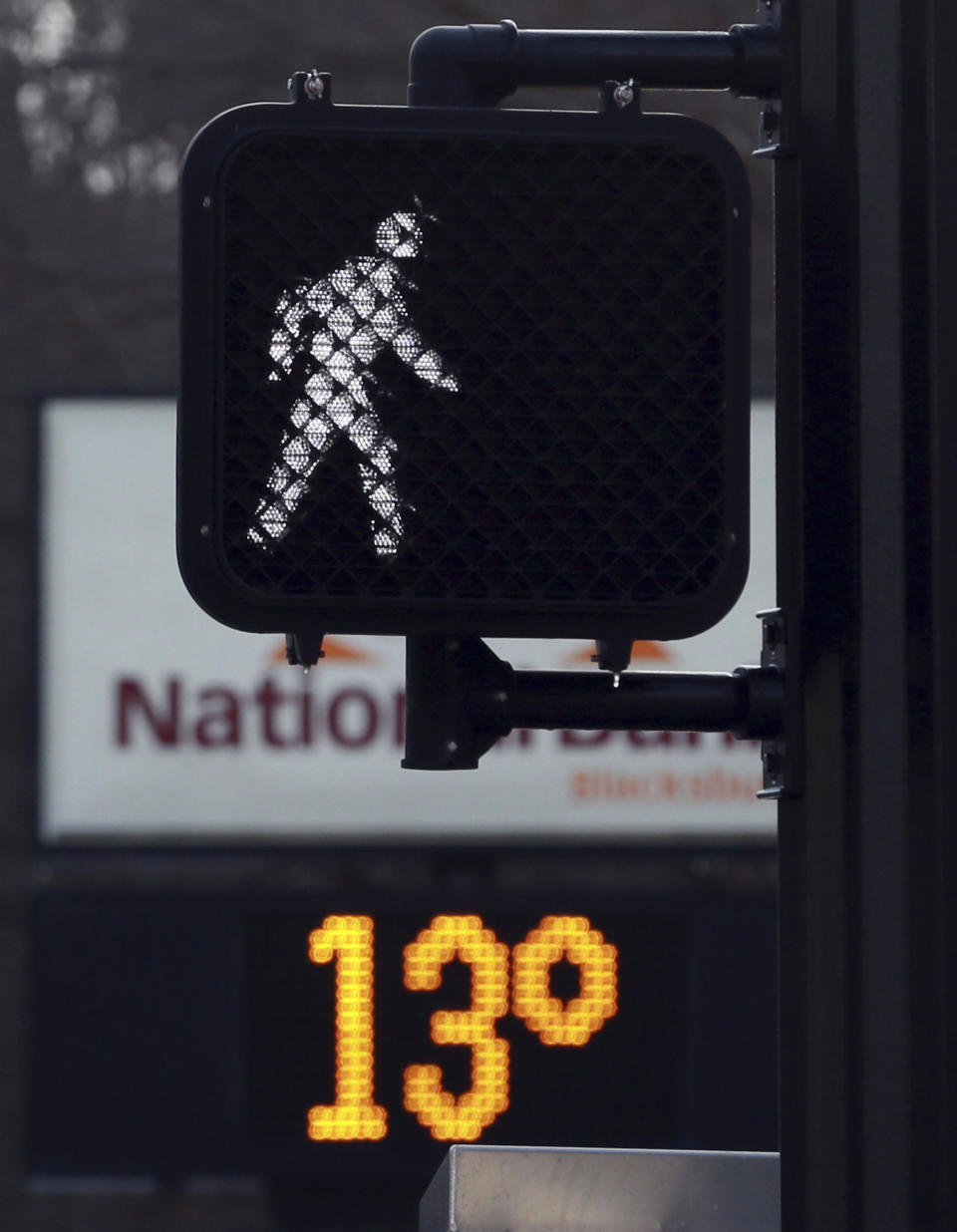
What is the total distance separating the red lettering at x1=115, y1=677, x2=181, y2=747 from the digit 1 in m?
0.92

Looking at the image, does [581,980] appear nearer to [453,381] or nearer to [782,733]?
[782,733]

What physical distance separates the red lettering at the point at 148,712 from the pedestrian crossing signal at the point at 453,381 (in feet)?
12.3

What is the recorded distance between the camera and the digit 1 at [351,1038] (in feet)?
14.0

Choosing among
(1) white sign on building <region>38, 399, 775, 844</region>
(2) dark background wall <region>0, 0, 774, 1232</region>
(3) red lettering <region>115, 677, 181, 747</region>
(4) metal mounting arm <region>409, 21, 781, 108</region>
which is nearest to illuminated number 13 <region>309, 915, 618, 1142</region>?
(1) white sign on building <region>38, 399, 775, 844</region>

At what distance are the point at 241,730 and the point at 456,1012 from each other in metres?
1.12

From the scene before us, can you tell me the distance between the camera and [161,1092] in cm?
442

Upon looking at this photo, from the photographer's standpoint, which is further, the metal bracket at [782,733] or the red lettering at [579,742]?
the red lettering at [579,742]

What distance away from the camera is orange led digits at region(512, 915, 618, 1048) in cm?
430

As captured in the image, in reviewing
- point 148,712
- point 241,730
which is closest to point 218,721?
point 241,730

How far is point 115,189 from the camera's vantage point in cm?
607

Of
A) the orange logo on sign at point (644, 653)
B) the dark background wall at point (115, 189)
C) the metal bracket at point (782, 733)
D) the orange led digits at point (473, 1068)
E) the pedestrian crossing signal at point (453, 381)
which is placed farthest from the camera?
the dark background wall at point (115, 189)

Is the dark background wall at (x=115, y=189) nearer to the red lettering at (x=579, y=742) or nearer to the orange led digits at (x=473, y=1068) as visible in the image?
the red lettering at (x=579, y=742)

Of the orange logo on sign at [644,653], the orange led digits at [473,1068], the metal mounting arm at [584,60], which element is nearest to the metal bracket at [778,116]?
the metal mounting arm at [584,60]

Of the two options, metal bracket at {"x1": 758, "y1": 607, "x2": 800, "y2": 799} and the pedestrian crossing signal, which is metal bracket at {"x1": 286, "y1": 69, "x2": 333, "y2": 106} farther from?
metal bracket at {"x1": 758, "y1": 607, "x2": 800, "y2": 799}
